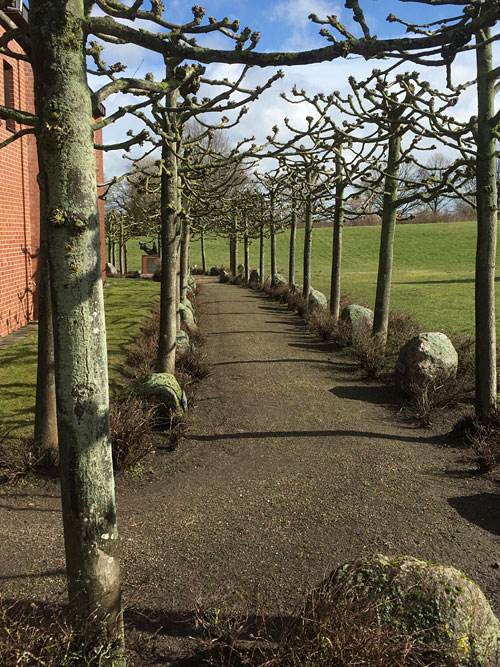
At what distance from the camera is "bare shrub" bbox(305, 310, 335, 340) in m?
14.6

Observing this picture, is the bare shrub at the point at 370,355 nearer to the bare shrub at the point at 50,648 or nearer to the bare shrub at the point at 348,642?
the bare shrub at the point at 348,642

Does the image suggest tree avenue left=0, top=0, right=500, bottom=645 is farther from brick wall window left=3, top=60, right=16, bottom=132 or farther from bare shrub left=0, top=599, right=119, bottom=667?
brick wall window left=3, top=60, right=16, bottom=132

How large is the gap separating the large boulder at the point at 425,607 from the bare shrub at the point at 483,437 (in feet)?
11.4

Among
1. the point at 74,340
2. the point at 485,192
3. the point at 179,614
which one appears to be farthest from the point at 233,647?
the point at 485,192

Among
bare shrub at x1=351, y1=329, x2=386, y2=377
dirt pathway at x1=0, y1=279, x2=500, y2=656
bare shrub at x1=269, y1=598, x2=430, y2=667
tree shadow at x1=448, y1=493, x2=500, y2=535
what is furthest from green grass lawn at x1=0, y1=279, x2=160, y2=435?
tree shadow at x1=448, y1=493, x2=500, y2=535

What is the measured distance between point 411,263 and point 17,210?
45.1 m

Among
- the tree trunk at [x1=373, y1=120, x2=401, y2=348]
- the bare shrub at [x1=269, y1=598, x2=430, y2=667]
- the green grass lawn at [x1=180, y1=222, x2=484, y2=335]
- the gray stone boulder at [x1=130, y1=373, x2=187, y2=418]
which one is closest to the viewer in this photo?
the bare shrub at [x1=269, y1=598, x2=430, y2=667]

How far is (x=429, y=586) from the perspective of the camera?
2.93 meters

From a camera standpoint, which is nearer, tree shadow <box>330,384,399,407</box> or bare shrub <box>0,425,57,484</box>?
bare shrub <box>0,425,57,484</box>

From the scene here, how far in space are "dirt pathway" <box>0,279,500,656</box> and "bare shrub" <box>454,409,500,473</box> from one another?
237mm

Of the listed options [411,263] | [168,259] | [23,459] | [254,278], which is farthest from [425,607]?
[411,263]

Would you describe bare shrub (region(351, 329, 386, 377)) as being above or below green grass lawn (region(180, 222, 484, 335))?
below

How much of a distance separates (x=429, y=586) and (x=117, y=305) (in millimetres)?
16574

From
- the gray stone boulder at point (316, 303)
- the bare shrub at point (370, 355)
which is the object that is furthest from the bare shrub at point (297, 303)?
the bare shrub at point (370, 355)
